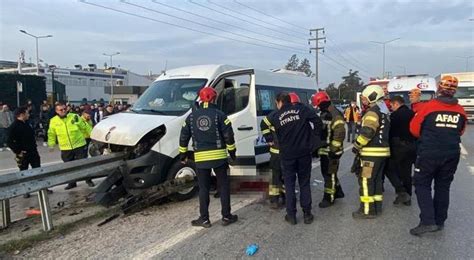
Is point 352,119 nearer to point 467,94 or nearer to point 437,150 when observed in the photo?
point 437,150

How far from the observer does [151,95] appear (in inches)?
298

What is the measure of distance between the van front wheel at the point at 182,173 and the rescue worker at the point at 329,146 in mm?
1996

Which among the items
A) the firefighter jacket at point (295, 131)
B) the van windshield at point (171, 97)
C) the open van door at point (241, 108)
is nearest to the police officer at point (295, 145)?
the firefighter jacket at point (295, 131)

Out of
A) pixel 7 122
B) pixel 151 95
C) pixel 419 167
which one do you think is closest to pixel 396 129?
pixel 419 167

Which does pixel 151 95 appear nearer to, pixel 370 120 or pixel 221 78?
pixel 221 78

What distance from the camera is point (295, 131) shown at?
5.53m

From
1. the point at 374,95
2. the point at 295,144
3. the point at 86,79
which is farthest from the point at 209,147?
the point at 86,79

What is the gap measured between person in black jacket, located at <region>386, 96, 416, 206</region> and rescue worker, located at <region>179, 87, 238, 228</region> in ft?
8.60

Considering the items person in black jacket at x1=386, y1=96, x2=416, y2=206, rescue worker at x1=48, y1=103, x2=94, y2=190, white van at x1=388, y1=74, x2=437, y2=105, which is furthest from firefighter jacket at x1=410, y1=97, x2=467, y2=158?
white van at x1=388, y1=74, x2=437, y2=105

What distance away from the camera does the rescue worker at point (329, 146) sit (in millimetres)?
6260

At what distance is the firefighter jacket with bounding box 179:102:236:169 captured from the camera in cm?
545

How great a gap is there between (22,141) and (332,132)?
5.54 metres

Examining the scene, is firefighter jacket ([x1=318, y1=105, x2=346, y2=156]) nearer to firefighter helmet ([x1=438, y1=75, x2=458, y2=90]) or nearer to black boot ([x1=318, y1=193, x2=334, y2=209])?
black boot ([x1=318, y1=193, x2=334, y2=209])

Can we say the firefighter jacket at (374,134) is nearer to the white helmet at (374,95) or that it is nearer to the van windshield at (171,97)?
the white helmet at (374,95)
